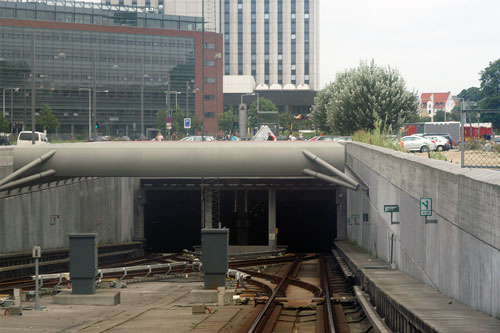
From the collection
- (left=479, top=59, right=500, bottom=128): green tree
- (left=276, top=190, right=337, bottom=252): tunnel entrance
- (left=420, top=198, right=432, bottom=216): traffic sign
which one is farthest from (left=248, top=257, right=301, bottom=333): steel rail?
(left=479, top=59, right=500, bottom=128): green tree

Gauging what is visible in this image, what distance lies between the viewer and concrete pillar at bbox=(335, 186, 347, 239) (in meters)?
59.3

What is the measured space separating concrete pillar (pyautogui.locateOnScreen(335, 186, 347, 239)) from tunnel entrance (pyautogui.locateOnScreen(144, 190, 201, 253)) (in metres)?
13.0

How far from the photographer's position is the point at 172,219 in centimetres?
7038

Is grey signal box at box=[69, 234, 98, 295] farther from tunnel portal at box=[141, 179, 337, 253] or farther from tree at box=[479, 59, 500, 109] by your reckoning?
tree at box=[479, 59, 500, 109]

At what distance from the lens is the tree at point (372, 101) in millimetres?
59531

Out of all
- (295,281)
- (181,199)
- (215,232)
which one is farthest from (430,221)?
(181,199)

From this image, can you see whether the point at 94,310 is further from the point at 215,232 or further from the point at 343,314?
the point at 343,314

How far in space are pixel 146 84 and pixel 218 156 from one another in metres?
106

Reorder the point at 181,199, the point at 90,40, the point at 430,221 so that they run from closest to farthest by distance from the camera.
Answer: the point at 430,221 < the point at 181,199 < the point at 90,40

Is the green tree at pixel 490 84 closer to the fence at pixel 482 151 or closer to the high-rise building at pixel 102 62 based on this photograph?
the high-rise building at pixel 102 62

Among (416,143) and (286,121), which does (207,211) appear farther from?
(286,121)

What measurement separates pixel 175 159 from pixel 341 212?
23017 millimetres

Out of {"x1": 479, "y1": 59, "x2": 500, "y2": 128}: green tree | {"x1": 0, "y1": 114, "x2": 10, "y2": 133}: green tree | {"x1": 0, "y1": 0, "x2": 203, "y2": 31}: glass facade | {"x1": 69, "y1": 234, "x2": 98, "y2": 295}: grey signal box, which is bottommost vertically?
{"x1": 69, "y1": 234, "x2": 98, "y2": 295}: grey signal box

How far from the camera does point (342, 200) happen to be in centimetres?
5975
